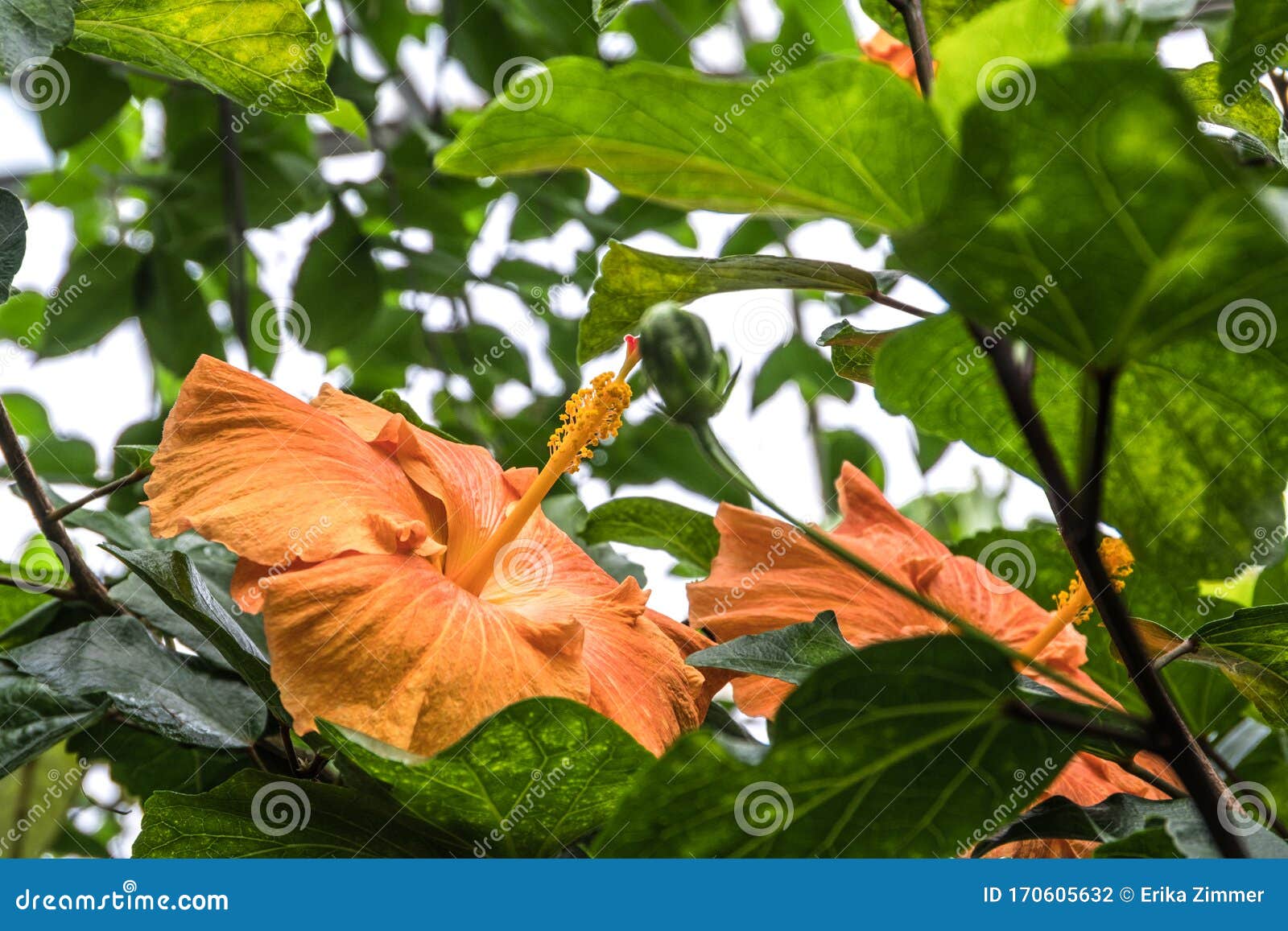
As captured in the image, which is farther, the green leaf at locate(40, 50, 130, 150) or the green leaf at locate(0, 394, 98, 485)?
the green leaf at locate(0, 394, 98, 485)

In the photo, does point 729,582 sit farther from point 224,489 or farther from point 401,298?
point 401,298

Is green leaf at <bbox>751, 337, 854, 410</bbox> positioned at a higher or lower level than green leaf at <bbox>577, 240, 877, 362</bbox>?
lower

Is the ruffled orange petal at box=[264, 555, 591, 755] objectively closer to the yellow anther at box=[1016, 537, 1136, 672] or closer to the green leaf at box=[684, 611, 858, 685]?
the green leaf at box=[684, 611, 858, 685]
